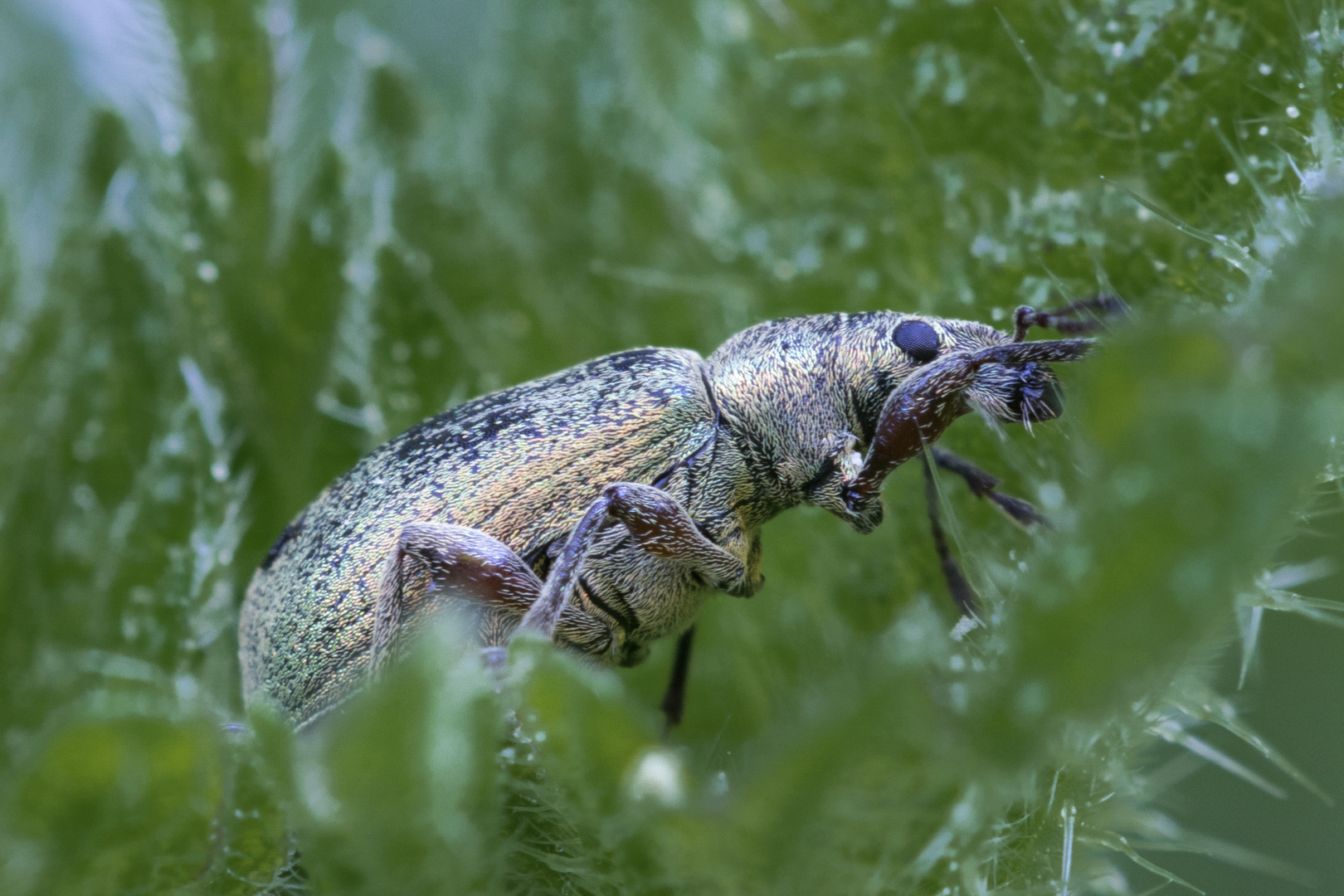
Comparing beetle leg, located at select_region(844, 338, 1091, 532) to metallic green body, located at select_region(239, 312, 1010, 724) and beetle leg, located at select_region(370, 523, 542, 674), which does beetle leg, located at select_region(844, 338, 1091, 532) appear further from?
beetle leg, located at select_region(370, 523, 542, 674)

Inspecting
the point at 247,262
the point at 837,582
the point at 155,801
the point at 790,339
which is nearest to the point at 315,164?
the point at 247,262

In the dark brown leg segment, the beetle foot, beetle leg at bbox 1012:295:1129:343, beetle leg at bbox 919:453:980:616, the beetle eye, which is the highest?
beetle leg at bbox 1012:295:1129:343

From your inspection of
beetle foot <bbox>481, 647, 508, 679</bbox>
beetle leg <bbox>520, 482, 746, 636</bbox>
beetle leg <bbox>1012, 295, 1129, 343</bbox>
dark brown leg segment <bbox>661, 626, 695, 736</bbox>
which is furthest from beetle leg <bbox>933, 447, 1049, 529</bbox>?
beetle foot <bbox>481, 647, 508, 679</bbox>

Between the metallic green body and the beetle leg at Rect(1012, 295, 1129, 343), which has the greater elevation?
the beetle leg at Rect(1012, 295, 1129, 343)

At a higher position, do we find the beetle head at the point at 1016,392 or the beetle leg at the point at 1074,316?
the beetle leg at the point at 1074,316

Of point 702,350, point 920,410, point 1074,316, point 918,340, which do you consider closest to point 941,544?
point 920,410

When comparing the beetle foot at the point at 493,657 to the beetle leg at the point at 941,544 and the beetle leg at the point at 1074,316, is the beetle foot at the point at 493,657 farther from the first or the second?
the beetle leg at the point at 1074,316

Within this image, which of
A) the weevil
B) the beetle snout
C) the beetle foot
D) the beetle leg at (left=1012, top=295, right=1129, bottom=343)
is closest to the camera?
the beetle foot

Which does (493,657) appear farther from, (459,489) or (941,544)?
(941,544)

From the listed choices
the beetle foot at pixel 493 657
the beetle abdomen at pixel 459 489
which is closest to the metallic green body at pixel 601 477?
the beetle abdomen at pixel 459 489
